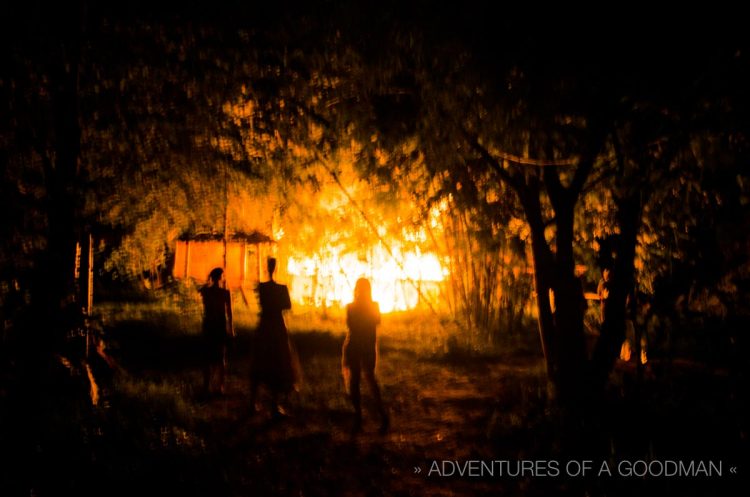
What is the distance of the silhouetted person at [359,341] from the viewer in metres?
6.11

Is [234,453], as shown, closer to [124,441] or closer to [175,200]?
[124,441]

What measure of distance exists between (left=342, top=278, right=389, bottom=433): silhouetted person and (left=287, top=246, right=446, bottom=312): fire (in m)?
6.29

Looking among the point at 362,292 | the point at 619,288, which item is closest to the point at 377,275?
the point at 362,292

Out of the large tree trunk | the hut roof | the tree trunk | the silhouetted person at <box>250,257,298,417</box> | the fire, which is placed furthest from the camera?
the hut roof

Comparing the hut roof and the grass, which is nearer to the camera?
the grass

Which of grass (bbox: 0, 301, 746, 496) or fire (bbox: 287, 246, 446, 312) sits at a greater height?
fire (bbox: 287, 246, 446, 312)

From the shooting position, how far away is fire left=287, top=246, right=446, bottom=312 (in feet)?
43.3

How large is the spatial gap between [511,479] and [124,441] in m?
3.74

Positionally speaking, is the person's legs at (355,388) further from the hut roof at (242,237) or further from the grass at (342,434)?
the hut roof at (242,237)

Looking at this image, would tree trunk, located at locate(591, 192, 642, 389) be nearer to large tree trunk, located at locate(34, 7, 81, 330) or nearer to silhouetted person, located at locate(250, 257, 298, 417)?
silhouetted person, located at locate(250, 257, 298, 417)

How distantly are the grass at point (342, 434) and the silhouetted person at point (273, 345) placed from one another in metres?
0.49

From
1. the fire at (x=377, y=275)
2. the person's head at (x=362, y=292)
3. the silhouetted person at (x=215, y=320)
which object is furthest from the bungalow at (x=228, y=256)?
the person's head at (x=362, y=292)

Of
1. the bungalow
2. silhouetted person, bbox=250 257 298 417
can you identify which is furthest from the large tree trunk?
the bungalow

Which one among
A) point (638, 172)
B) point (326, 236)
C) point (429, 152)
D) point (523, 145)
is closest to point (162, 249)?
point (326, 236)
